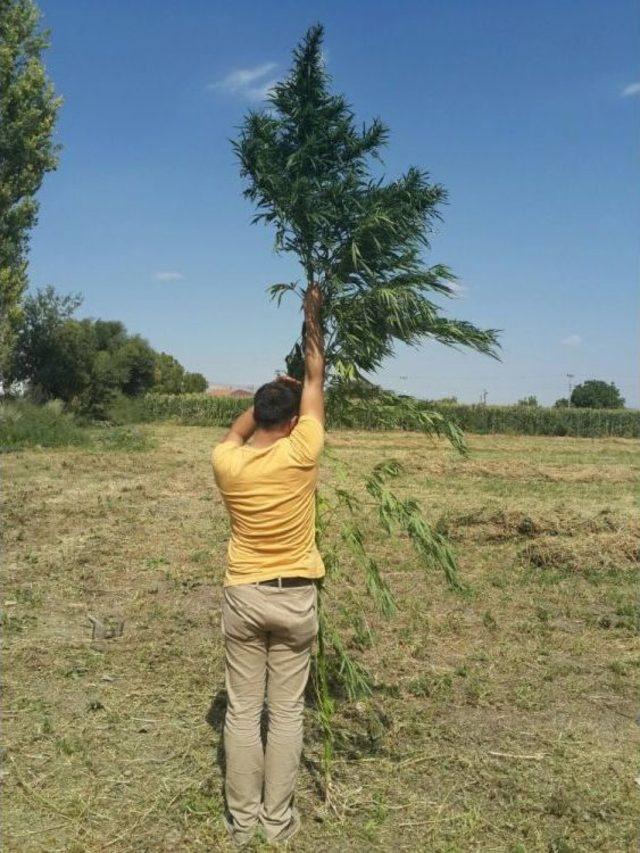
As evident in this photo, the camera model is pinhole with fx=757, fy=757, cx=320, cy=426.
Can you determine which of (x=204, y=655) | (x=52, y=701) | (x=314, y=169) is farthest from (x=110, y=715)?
(x=314, y=169)

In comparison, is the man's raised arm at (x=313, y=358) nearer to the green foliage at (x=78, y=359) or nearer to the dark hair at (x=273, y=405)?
the dark hair at (x=273, y=405)

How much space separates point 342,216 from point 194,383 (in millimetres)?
67962

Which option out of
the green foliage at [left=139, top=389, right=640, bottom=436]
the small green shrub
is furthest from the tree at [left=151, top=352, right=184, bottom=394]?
the small green shrub

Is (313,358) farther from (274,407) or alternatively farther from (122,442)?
(122,442)

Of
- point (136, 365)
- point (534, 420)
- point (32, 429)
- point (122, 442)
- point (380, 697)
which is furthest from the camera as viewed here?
point (534, 420)

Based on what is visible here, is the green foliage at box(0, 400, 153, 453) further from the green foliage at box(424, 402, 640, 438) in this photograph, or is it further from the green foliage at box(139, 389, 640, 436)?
the green foliage at box(424, 402, 640, 438)

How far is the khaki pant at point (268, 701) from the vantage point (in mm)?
3588

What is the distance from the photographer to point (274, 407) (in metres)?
3.64

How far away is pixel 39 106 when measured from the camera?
1027 inches

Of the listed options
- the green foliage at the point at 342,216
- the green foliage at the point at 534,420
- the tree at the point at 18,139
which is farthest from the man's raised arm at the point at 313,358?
the green foliage at the point at 534,420

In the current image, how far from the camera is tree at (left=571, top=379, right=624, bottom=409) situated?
63156 mm

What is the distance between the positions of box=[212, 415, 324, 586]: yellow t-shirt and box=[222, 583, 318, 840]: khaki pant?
110mm

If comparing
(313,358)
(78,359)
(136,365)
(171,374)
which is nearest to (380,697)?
(313,358)

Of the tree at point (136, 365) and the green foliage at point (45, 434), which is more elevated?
the tree at point (136, 365)
